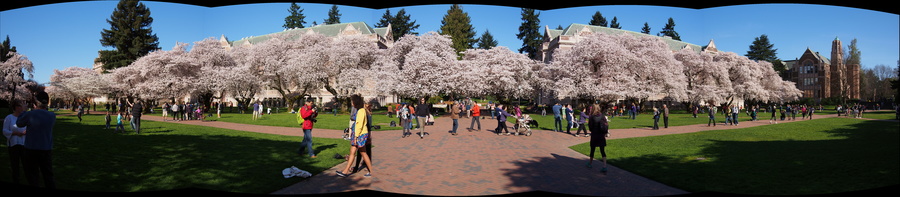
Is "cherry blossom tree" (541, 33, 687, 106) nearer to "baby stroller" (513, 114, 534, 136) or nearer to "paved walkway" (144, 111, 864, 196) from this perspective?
"baby stroller" (513, 114, 534, 136)

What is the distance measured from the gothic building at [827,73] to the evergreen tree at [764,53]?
0.51 meters

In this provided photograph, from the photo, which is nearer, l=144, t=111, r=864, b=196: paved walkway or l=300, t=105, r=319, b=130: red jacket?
l=144, t=111, r=864, b=196: paved walkway

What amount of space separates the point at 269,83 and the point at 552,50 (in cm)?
2483

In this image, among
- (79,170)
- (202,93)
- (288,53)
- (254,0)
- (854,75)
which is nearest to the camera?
(254,0)

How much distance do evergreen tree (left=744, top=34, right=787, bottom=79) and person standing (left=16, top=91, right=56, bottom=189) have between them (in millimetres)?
13102

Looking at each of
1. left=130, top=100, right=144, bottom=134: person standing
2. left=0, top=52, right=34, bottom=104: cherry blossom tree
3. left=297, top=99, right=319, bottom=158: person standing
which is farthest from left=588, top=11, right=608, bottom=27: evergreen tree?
left=130, top=100, right=144, bottom=134: person standing

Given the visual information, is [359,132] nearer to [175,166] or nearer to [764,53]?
[175,166]

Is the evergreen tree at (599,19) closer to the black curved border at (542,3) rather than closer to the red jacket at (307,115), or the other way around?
the black curved border at (542,3)

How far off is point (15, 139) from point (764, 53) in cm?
1738

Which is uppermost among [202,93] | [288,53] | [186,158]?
[288,53]

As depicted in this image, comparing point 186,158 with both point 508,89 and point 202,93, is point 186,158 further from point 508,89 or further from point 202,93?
point 202,93

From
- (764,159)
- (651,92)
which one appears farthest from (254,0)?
(651,92)

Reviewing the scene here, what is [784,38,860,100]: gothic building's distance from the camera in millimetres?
8700

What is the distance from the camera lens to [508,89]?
29812 millimetres
